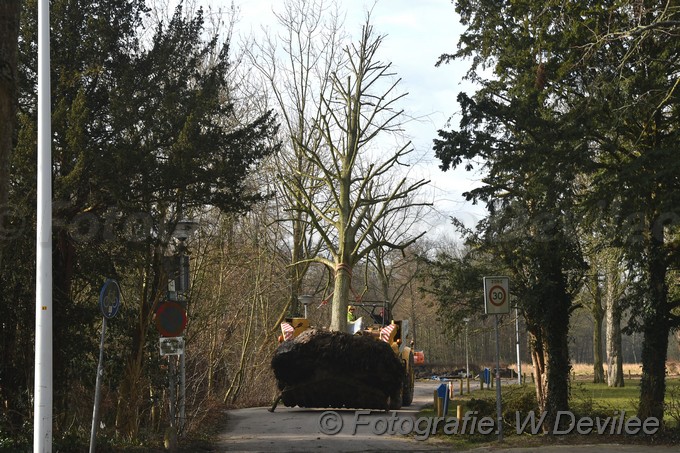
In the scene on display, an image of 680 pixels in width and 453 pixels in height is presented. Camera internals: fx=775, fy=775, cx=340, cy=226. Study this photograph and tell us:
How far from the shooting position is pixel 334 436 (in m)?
14.9

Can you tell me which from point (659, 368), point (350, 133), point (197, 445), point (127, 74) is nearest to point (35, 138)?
point (127, 74)

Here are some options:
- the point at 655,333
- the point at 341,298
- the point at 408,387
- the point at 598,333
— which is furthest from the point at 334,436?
the point at 598,333

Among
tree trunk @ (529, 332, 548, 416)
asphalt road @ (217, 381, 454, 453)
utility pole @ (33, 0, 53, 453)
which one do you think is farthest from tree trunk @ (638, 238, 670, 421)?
utility pole @ (33, 0, 53, 453)

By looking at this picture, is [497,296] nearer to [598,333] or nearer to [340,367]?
[340,367]

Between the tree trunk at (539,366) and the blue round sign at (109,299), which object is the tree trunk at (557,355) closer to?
the tree trunk at (539,366)

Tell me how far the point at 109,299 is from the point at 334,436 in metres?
6.53

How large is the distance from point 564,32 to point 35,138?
359 inches

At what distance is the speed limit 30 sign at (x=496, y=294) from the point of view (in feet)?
46.2

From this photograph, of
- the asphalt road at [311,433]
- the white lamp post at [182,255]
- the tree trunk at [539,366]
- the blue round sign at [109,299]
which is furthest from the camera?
the tree trunk at [539,366]

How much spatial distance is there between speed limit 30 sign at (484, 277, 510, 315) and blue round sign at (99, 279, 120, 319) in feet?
22.5

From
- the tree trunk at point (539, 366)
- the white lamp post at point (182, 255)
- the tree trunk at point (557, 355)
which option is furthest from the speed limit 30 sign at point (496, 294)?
the white lamp post at point (182, 255)

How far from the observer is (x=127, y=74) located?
11.9m

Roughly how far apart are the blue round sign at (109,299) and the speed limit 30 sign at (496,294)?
270 inches

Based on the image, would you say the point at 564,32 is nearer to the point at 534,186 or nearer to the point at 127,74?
the point at 534,186
